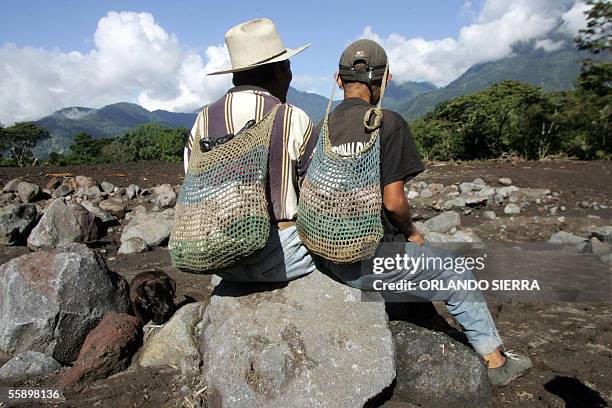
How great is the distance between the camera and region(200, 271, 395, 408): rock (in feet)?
8.43

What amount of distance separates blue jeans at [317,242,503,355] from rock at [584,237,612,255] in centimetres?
354

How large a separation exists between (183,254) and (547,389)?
2.16m

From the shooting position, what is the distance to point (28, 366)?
336 centimetres

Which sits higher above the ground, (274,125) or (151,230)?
(274,125)

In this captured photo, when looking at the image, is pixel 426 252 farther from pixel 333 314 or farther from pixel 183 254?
pixel 183 254

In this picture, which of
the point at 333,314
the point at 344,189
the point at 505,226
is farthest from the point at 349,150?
the point at 505,226

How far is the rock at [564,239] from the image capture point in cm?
630

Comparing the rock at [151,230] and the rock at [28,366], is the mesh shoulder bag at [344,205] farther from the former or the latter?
the rock at [151,230]

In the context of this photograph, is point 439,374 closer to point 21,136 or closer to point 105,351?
point 105,351

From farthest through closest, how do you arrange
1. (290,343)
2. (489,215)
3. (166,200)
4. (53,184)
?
(53,184) → (166,200) → (489,215) → (290,343)

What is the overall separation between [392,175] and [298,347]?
3.39ft

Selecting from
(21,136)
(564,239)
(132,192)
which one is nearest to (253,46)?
(564,239)

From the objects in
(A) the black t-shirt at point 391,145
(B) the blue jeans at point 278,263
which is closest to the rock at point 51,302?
(B) the blue jeans at point 278,263

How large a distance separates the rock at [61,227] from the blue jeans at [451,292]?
5403 millimetres
